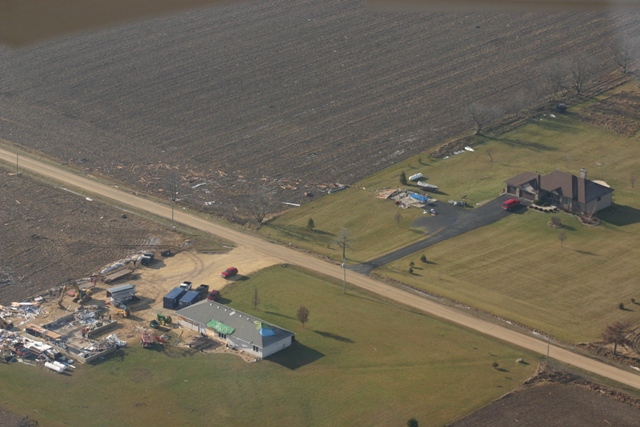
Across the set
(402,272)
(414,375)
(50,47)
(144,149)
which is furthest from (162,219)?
(50,47)

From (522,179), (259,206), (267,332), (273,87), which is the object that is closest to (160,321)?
(267,332)

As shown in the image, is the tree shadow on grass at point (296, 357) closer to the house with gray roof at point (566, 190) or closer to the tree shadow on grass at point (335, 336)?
the tree shadow on grass at point (335, 336)

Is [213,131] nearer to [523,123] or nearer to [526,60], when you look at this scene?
[523,123]

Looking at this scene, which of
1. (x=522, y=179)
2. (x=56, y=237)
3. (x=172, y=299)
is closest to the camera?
(x=172, y=299)

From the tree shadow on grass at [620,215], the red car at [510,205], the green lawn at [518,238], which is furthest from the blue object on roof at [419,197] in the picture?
the tree shadow on grass at [620,215]

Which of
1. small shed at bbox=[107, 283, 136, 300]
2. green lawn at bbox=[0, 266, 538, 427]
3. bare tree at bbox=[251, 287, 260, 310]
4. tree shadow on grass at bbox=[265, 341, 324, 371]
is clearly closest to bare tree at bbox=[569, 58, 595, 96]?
green lawn at bbox=[0, 266, 538, 427]

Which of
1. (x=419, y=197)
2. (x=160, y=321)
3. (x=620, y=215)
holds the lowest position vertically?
(x=620, y=215)

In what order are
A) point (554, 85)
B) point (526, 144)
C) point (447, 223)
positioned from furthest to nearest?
point (554, 85) → point (526, 144) → point (447, 223)

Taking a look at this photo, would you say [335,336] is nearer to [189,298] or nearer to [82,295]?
[189,298]
